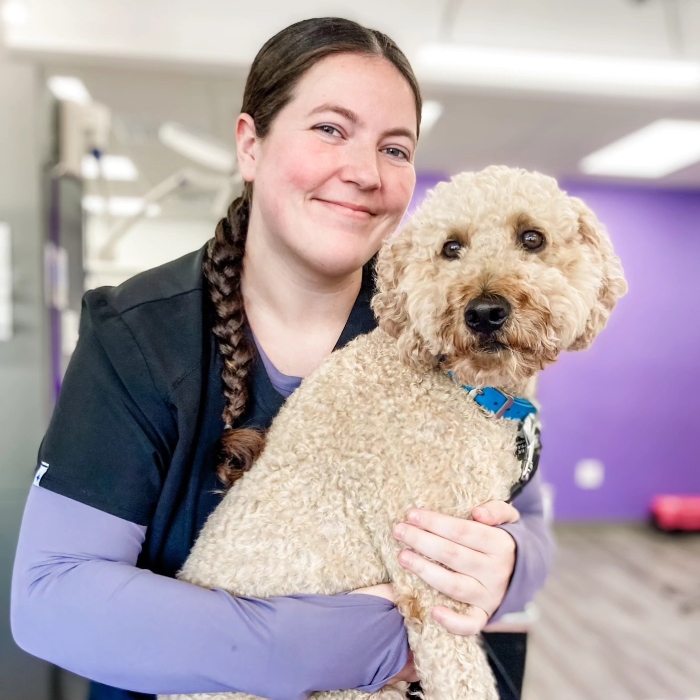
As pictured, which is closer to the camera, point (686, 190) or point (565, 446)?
point (686, 190)

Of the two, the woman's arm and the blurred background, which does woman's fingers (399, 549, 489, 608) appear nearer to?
the woman's arm

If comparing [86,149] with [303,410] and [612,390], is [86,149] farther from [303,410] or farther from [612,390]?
[612,390]

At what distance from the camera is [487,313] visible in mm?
690

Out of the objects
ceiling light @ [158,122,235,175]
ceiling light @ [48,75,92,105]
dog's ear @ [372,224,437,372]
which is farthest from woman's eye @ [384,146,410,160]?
ceiling light @ [48,75,92,105]

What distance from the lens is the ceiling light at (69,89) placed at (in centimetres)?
118

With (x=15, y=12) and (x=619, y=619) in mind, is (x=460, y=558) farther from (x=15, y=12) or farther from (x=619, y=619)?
(x=619, y=619)

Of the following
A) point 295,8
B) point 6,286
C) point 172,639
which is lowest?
point 172,639

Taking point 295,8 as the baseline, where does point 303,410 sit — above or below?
below

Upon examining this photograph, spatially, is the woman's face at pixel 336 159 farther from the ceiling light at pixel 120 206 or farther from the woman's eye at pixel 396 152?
the ceiling light at pixel 120 206

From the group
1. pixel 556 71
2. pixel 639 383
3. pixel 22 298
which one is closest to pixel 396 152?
pixel 22 298

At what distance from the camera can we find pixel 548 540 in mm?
925

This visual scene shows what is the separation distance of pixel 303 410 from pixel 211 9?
1095 mm

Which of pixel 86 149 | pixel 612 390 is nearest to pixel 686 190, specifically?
pixel 612 390

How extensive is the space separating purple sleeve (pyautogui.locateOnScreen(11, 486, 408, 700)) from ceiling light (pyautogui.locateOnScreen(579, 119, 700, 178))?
8.18 feet
